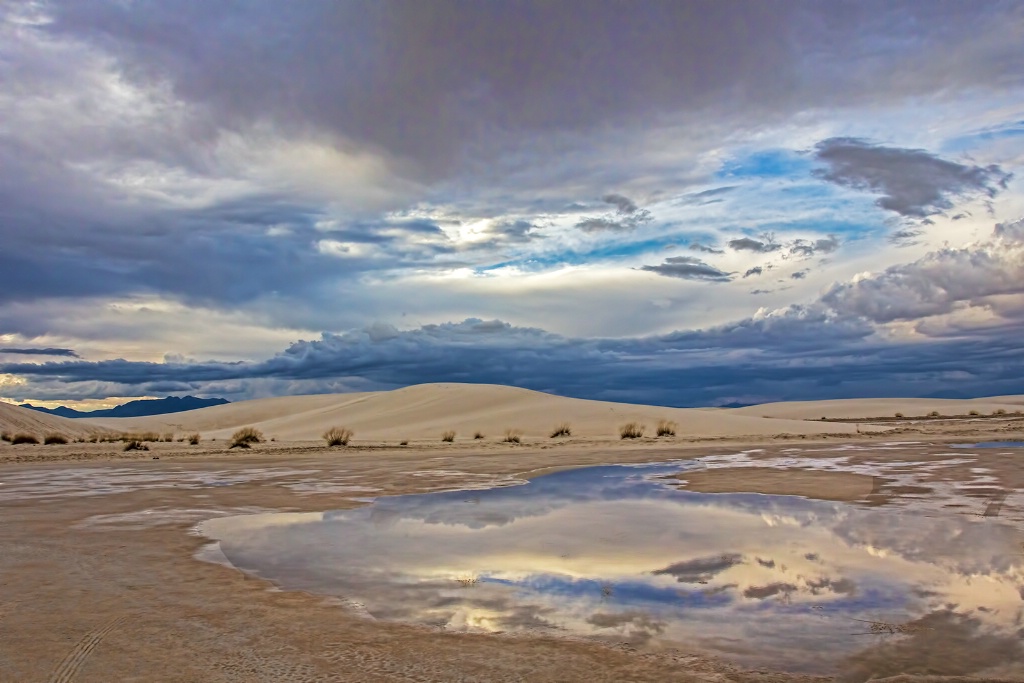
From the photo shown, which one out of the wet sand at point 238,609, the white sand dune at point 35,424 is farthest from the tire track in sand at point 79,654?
the white sand dune at point 35,424

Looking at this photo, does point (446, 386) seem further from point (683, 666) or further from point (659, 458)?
point (683, 666)

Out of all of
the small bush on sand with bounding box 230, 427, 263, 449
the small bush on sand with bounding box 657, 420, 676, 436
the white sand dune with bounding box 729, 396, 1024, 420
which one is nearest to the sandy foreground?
the small bush on sand with bounding box 230, 427, 263, 449

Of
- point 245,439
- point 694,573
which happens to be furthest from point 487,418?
point 694,573

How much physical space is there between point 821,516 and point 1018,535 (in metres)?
2.21

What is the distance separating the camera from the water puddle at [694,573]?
4676 millimetres

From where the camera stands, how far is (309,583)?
640 centimetres

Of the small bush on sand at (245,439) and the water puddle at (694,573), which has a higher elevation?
the small bush on sand at (245,439)

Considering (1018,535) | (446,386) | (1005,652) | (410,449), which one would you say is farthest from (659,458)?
(446,386)

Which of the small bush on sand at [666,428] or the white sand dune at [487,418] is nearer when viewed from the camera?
the small bush on sand at [666,428]

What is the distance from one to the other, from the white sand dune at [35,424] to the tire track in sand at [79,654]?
103 feet

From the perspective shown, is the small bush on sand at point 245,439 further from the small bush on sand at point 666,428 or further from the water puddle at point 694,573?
the water puddle at point 694,573

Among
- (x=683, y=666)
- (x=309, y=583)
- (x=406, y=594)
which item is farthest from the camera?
(x=309, y=583)

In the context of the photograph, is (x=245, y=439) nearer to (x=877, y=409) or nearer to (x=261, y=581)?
(x=261, y=581)

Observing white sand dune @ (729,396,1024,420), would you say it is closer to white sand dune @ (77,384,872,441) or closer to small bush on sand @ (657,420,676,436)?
white sand dune @ (77,384,872,441)
